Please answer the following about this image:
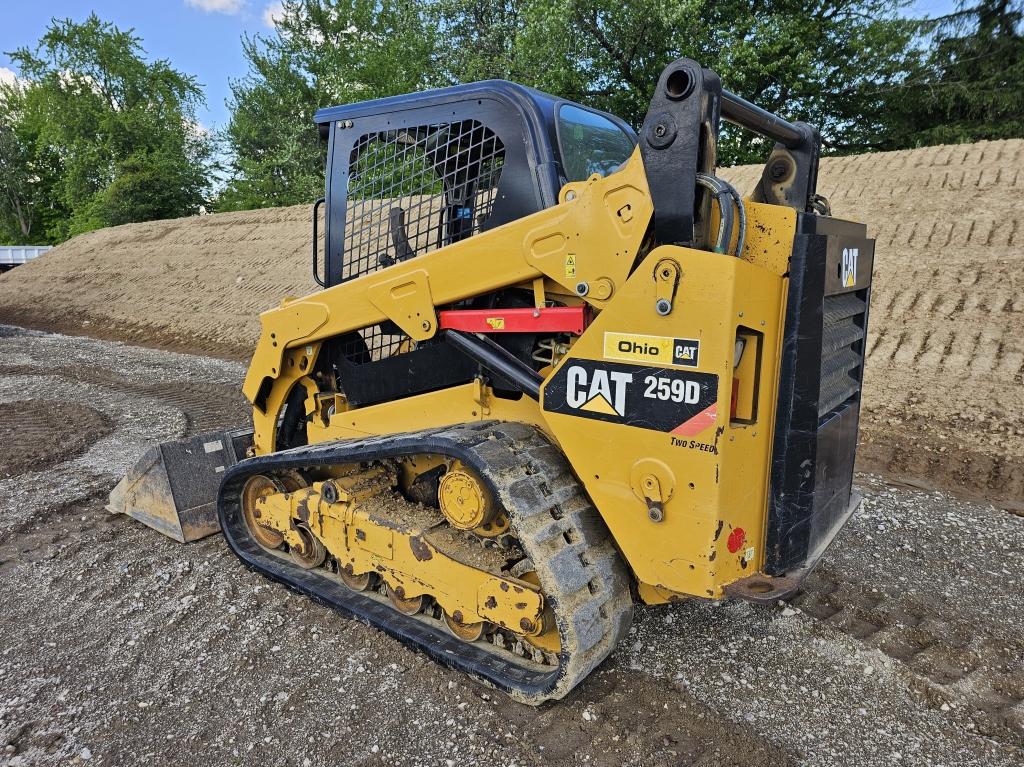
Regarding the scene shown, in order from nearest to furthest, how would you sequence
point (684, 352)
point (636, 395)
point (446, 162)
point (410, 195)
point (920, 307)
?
point (684, 352) < point (636, 395) < point (446, 162) < point (410, 195) < point (920, 307)

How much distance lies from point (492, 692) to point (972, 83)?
17898 millimetres

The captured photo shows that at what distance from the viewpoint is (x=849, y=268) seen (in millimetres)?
2668

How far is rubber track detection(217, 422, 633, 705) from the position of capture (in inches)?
97.0

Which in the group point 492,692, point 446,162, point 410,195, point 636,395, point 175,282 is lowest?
point 492,692

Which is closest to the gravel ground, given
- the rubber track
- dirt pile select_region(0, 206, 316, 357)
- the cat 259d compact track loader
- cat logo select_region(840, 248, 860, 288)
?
the rubber track

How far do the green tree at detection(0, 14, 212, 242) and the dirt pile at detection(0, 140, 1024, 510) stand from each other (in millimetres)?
15534

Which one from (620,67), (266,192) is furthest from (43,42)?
(620,67)

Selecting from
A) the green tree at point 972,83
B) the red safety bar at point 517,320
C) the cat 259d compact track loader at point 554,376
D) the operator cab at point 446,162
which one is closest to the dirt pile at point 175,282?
the operator cab at point 446,162

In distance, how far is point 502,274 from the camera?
9.07 feet

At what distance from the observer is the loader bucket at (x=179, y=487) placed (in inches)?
167

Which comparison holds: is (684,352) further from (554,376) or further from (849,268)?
(849,268)

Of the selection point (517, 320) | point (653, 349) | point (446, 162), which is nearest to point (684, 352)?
point (653, 349)

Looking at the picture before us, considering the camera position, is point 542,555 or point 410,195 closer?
point 542,555

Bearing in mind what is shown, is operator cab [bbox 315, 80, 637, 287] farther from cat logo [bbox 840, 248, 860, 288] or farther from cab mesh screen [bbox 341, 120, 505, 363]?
cat logo [bbox 840, 248, 860, 288]
